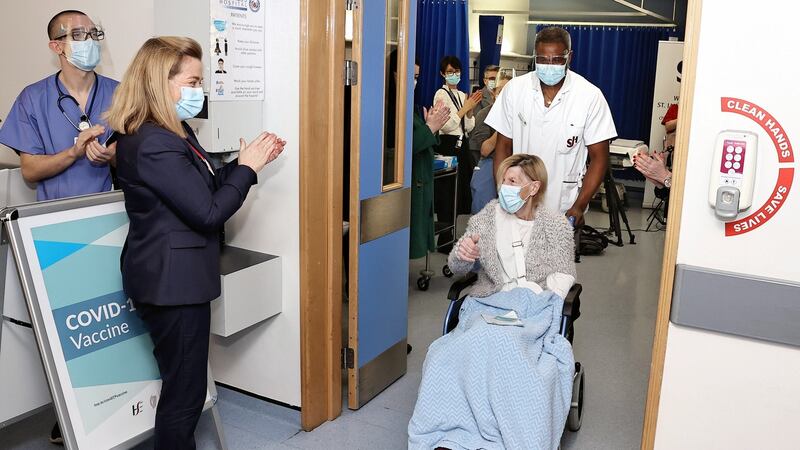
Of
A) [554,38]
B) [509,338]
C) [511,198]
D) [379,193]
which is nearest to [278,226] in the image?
[379,193]

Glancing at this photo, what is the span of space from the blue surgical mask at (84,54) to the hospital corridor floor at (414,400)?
1475 millimetres

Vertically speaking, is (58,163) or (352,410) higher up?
(58,163)

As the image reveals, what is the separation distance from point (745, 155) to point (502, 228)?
120 cm

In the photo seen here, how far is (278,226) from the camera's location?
300 centimetres

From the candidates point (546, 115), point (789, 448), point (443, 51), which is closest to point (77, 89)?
point (546, 115)

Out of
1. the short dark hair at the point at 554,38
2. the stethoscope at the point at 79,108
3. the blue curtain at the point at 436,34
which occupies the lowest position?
the stethoscope at the point at 79,108

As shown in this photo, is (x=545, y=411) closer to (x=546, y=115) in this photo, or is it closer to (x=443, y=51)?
(x=546, y=115)

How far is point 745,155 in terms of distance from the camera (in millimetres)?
1840

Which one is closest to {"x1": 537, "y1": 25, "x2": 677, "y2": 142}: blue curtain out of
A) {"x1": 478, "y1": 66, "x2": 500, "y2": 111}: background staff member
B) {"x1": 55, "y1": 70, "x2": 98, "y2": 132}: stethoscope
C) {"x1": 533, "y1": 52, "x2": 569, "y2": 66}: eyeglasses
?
{"x1": 478, "y1": 66, "x2": 500, "y2": 111}: background staff member

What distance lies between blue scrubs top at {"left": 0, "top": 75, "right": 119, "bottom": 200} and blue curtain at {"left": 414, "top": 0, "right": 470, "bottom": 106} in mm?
5457

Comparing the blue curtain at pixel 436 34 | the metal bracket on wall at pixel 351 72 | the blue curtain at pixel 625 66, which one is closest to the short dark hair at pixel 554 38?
the metal bracket on wall at pixel 351 72

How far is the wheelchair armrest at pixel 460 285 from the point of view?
2.88 m

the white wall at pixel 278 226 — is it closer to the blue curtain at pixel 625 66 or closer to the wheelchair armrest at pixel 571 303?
the wheelchair armrest at pixel 571 303

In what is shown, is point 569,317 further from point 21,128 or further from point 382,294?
point 21,128
